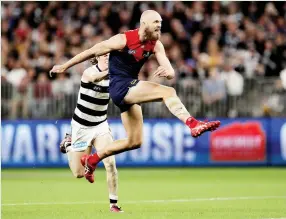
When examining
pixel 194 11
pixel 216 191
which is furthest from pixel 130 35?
pixel 194 11

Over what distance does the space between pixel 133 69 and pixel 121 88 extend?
38 centimetres

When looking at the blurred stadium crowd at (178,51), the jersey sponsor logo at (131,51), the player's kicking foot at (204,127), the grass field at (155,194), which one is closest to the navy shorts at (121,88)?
the jersey sponsor logo at (131,51)

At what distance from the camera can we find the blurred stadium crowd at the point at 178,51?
75.4 ft

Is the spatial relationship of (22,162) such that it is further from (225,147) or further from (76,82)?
(225,147)

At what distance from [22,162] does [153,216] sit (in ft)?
38.6

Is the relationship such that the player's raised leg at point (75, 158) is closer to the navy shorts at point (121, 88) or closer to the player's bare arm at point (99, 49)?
the navy shorts at point (121, 88)

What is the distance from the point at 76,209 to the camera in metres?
13.4

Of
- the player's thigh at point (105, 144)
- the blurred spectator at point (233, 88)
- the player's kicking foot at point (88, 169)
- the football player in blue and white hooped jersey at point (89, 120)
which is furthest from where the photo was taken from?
the blurred spectator at point (233, 88)

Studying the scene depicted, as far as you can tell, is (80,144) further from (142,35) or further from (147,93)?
(142,35)

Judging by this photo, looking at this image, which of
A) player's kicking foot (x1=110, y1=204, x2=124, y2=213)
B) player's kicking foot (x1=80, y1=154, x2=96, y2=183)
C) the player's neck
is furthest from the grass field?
the player's neck

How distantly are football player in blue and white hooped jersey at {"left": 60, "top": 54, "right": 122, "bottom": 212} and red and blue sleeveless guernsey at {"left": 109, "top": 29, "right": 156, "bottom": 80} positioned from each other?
3.33 ft

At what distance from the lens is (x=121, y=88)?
12.0 metres

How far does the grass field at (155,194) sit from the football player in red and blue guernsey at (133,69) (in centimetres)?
140

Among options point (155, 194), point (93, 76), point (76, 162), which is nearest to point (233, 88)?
point (155, 194)
